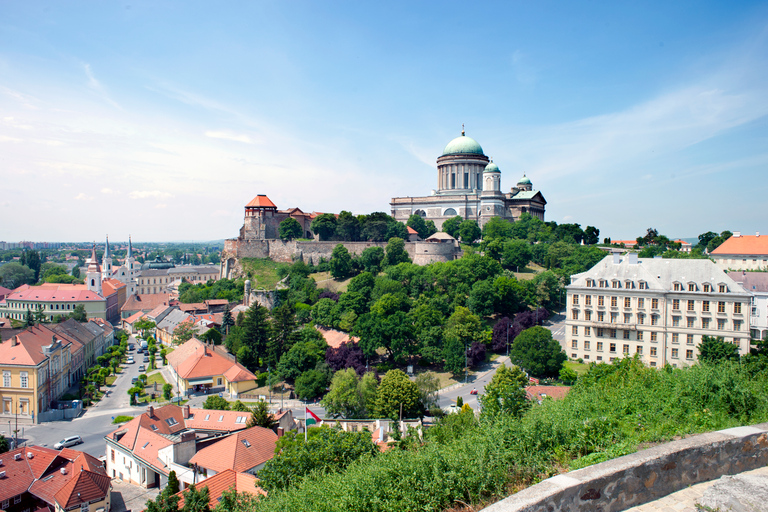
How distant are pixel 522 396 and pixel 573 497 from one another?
10039mm

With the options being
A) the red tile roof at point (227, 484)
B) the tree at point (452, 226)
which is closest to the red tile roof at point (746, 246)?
the tree at point (452, 226)

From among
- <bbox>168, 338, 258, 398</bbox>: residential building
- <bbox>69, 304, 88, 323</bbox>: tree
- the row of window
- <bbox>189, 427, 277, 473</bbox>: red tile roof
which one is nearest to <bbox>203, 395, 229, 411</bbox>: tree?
<bbox>168, 338, 258, 398</bbox>: residential building

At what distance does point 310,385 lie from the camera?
3300 cm

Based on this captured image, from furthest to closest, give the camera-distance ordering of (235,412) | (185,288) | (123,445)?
1. (185,288)
2. (235,412)
3. (123,445)

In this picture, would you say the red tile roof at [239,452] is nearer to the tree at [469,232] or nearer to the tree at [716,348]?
the tree at [716,348]

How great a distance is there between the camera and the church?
73.4m

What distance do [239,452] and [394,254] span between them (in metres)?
41.3

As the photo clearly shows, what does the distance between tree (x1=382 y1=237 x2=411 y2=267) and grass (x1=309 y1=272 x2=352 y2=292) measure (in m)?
5.20

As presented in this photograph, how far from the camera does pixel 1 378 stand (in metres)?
31.8

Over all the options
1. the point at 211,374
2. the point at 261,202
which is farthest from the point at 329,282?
the point at 211,374

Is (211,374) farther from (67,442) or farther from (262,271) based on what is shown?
(262,271)

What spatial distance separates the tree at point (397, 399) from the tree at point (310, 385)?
275 inches

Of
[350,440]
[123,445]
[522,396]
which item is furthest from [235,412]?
[522,396]

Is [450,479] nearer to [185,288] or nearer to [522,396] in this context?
[522,396]
